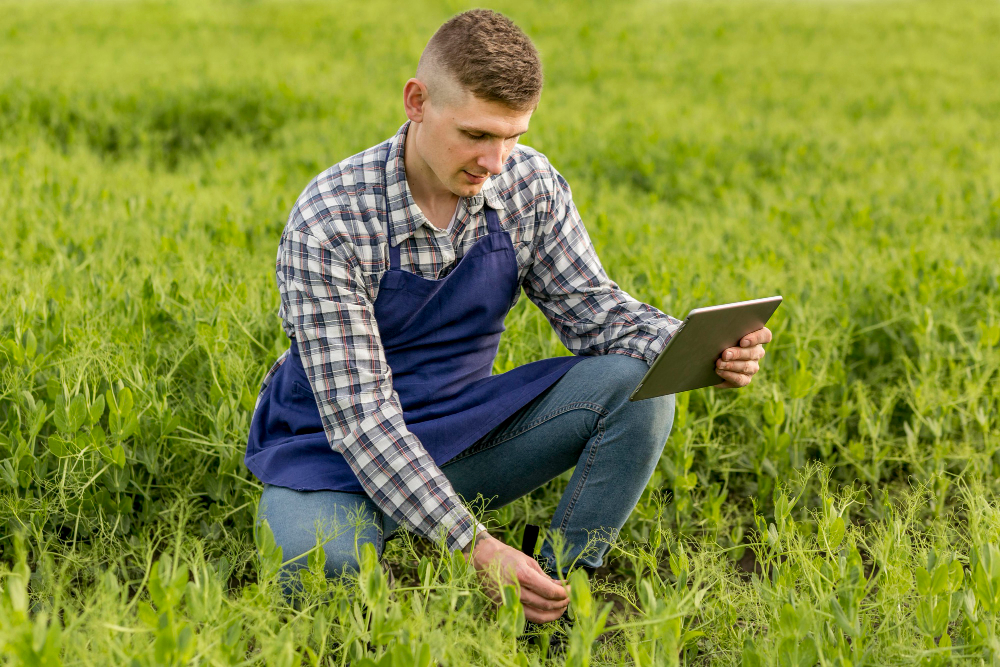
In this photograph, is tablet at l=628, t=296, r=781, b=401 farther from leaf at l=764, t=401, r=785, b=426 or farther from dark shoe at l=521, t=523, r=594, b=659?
leaf at l=764, t=401, r=785, b=426

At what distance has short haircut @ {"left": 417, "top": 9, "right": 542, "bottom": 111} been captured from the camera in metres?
1.95

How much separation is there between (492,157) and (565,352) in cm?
140

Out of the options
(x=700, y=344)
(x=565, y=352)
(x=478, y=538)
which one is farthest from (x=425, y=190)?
(x=565, y=352)

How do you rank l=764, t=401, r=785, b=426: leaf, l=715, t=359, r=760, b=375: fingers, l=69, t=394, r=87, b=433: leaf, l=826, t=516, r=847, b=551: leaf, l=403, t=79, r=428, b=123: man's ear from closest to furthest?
1. l=826, t=516, r=847, b=551: leaf
2. l=403, t=79, r=428, b=123: man's ear
3. l=715, t=359, r=760, b=375: fingers
4. l=69, t=394, r=87, b=433: leaf
5. l=764, t=401, r=785, b=426: leaf

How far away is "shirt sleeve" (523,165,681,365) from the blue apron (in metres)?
0.10

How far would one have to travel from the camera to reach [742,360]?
218 cm

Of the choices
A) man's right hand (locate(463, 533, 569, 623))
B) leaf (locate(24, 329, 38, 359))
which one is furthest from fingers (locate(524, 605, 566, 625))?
leaf (locate(24, 329, 38, 359))

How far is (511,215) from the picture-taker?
2336 mm

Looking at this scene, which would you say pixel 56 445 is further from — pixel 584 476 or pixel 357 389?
pixel 584 476

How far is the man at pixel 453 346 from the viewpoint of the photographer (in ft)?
6.57

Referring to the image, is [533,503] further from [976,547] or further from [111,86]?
[111,86]

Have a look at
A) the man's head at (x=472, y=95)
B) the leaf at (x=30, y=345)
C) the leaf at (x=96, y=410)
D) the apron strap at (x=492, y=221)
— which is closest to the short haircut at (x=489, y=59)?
the man's head at (x=472, y=95)

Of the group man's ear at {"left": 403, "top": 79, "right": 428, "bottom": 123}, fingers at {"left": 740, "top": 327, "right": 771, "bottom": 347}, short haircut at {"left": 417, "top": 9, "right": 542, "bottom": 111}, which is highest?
short haircut at {"left": 417, "top": 9, "right": 542, "bottom": 111}

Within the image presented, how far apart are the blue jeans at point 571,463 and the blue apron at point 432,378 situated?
60 mm
